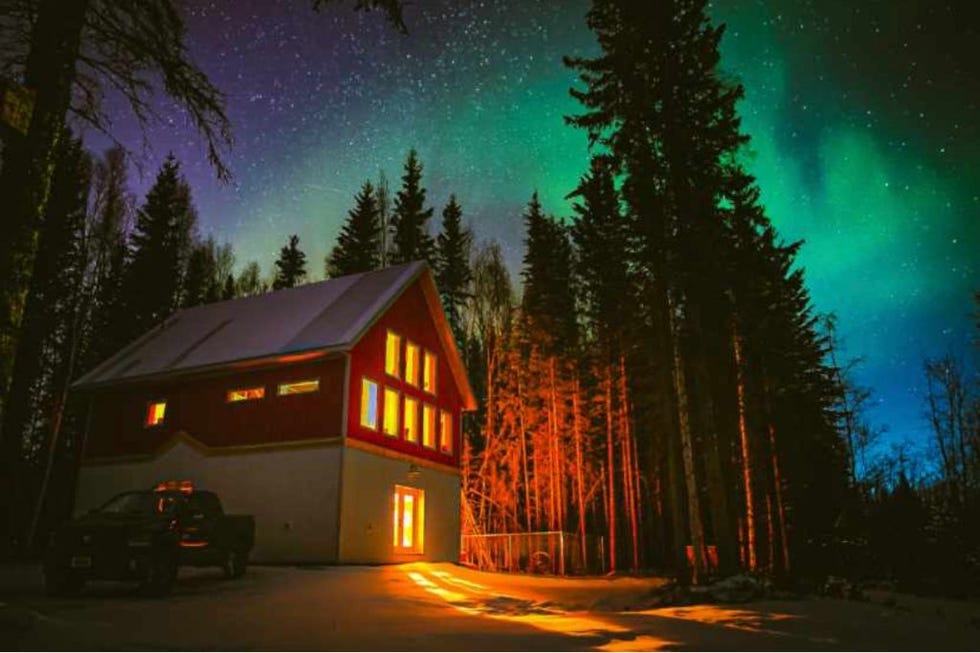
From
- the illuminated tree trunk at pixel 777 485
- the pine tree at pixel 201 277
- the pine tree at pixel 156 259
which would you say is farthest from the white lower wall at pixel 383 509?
the pine tree at pixel 201 277

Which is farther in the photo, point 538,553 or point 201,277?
point 201,277

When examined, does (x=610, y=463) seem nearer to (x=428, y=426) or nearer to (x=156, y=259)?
(x=428, y=426)

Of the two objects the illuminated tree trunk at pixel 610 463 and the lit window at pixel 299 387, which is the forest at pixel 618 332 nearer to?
the illuminated tree trunk at pixel 610 463

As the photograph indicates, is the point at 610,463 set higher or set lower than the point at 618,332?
lower

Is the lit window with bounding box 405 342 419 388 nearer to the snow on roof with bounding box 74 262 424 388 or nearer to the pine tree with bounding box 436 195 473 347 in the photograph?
the snow on roof with bounding box 74 262 424 388

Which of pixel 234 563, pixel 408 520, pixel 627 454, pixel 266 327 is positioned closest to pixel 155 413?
pixel 266 327

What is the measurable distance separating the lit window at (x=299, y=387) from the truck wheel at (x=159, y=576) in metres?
10.2

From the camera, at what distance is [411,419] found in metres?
25.1

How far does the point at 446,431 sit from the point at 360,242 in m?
17.3

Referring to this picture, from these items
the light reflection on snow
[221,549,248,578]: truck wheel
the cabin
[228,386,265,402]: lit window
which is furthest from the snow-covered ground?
[228,386,265,402]: lit window

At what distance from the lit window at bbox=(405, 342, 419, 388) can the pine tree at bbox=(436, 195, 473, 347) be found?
42.8ft

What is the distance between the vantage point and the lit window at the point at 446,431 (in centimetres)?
2700

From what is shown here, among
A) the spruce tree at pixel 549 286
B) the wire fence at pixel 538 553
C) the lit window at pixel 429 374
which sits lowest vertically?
the wire fence at pixel 538 553

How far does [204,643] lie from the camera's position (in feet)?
20.1
